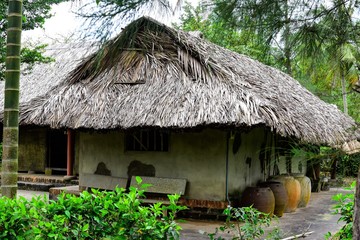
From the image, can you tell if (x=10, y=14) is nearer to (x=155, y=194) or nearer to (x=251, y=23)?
(x=251, y=23)

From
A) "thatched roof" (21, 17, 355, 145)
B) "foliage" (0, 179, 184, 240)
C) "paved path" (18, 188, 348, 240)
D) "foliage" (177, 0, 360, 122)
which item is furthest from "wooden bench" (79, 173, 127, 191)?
"foliage" (0, 179, 184, 240)

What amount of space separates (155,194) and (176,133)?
118 centimetres

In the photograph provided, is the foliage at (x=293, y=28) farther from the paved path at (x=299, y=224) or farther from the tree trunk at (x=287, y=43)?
the paved path at (x=299, y=224)

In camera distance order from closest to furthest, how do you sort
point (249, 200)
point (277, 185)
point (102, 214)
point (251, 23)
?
point (102, 214)
point (251, 23)
point (249, 200)
point (277, 185)

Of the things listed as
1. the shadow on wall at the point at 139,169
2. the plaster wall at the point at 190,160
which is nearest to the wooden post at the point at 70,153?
the plaster wall at the point at 190,160

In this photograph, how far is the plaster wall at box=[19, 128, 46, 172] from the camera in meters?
13.6

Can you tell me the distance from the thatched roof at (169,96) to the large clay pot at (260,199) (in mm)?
1143

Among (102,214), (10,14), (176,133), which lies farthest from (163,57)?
(102,214)

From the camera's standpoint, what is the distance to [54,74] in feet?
43.8

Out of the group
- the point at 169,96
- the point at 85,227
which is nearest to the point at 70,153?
the point at 169,96

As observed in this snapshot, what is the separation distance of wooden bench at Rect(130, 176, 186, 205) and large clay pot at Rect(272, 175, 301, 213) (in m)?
2.20

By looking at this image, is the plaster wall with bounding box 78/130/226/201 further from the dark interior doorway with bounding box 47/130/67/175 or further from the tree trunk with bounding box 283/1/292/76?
the dark interior doorway with bounding box 47/130/67/175

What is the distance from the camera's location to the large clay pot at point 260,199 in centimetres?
795

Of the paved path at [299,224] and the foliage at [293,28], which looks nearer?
the foliage at [293,28]
